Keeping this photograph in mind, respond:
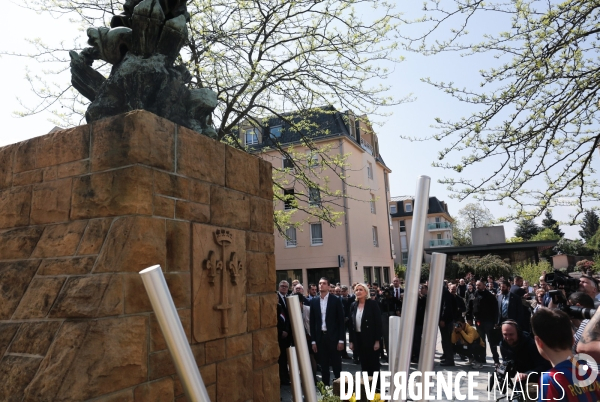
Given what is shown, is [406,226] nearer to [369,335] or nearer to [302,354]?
[369,335]

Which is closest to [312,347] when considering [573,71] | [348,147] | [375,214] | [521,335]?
[521,335]

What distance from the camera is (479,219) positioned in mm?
56531

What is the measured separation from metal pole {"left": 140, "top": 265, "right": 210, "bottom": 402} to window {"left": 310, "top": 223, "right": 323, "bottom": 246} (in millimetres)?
26228

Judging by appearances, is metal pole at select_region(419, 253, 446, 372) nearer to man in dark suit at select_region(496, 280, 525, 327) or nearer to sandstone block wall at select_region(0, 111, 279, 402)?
sandstone block wall at select_region(0, 111, 279, 402)

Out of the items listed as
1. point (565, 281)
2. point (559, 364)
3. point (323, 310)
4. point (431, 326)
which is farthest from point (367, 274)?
point (431, 326)

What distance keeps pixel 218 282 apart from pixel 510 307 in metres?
8.15

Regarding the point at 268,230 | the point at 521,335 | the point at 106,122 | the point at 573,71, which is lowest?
the point at 521,335

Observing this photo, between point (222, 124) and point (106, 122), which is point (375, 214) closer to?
point (222, 124)

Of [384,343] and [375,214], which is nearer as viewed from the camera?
[384,343]

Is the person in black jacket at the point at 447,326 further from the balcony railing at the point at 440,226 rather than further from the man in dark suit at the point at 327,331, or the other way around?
the balcony railing at the point at 440,226

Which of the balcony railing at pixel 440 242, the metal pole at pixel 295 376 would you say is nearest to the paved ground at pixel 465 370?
the metal pole at pixel 295 376

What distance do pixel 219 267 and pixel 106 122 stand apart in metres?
1.07

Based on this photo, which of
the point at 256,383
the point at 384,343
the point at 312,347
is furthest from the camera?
the point at 384,343

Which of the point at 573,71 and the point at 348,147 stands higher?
the point at 348,147
